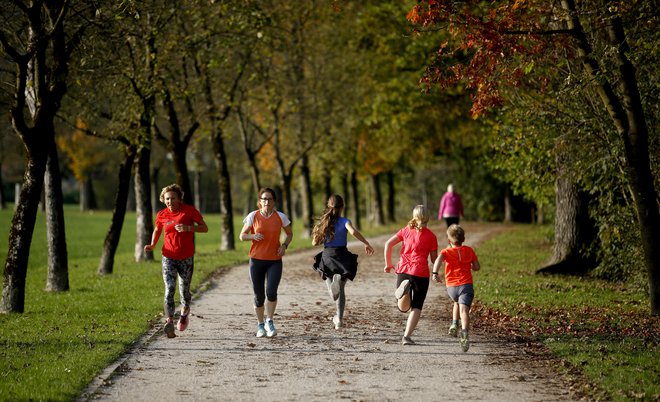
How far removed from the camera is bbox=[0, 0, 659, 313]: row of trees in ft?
38.9

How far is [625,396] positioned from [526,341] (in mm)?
3000

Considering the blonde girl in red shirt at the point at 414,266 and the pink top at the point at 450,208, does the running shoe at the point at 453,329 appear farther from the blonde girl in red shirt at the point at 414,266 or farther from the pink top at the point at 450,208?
the pink top at the point at 450,208

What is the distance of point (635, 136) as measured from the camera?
11.9m

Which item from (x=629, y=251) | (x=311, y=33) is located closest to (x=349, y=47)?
(x=311, y=33)

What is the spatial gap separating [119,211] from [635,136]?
40.1 ft

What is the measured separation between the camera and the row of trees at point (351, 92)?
1184 centimetres

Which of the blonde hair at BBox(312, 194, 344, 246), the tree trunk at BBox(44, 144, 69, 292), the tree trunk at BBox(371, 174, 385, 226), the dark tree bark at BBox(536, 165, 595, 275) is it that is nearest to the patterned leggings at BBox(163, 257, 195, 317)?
the blonde hair at BBox(312, 194, 344, 246)

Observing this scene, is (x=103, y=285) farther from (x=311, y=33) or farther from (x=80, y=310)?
(x=311, y=33)

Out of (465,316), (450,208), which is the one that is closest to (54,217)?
(465,316)

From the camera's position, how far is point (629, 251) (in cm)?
1522

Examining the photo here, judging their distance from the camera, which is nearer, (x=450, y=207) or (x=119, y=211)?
(x=119, y=211)

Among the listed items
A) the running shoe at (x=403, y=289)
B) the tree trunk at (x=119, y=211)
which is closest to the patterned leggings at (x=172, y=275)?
the running shoe at (x=403, y=289)

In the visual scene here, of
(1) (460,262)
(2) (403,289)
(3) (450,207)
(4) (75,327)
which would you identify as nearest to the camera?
(1) (460,262)

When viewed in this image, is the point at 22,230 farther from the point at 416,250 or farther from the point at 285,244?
the point at 416,250
